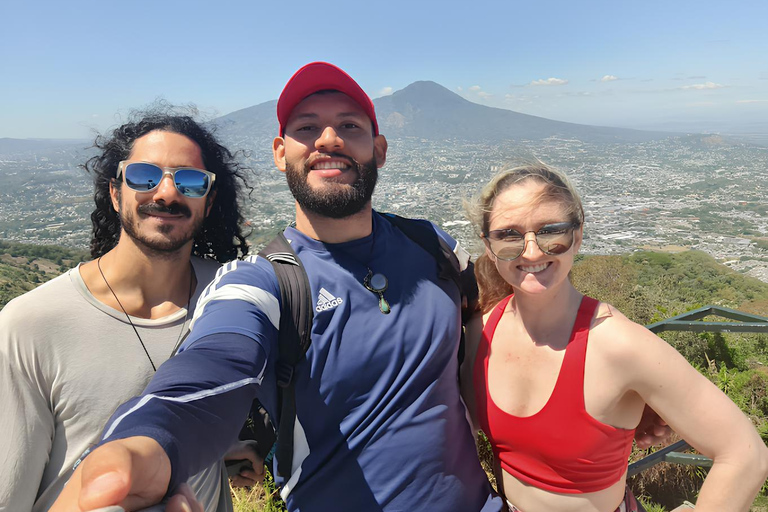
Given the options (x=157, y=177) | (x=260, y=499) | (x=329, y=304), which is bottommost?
(x=260, y=499)

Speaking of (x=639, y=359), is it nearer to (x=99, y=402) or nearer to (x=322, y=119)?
(x=322, y=119)

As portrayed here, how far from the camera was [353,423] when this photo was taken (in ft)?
5.70

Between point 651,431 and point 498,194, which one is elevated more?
point 498,194

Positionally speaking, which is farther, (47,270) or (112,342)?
(47,270)

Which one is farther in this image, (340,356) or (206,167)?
(206,167)

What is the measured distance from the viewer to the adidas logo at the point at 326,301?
1800mm

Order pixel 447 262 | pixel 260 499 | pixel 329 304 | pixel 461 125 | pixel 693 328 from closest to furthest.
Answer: pixel 329 304 < pixel 447 262 < pixel 693 328 < pixel 260 499 < pixel 461 125

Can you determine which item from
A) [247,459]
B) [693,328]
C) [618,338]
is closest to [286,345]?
[247,459]

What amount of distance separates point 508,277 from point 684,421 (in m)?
0.83

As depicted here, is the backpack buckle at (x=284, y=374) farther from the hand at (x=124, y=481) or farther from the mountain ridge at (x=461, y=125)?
the mountain ridge at (x=461, y=125)

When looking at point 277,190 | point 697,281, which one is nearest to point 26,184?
point 277,190

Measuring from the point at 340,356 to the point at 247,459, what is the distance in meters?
0.91

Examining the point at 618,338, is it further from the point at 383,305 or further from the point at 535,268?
the point at 383,305

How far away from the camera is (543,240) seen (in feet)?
6.13
